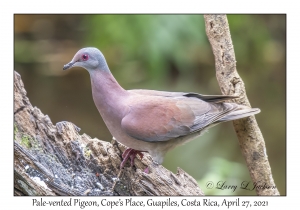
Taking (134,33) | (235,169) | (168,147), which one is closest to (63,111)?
(134,33)

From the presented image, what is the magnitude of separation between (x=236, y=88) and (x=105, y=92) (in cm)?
112

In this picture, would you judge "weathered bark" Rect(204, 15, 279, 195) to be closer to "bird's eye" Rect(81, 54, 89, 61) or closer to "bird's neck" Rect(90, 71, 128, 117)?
"bird's neck" Rect(90, 71, 128, 117)

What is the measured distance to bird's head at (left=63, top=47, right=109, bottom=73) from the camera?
3.58m

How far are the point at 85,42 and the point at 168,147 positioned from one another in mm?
4880

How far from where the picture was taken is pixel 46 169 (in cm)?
357

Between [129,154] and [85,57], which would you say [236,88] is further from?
[85,57]

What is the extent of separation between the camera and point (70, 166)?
12.3 feet

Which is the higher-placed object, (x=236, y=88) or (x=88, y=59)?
(x=88, y=59)

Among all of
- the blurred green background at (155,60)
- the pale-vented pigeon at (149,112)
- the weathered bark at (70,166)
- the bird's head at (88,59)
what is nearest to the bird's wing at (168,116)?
the pale-vented pigeon at (149,112)

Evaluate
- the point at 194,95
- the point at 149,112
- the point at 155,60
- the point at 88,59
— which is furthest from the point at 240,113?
the point at 155,60

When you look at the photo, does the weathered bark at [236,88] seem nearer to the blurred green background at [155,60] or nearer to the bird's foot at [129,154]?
the bird's foot at [129,154]

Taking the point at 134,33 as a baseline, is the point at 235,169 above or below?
below

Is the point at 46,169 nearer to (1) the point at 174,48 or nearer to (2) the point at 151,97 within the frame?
(2) the point at 151,97

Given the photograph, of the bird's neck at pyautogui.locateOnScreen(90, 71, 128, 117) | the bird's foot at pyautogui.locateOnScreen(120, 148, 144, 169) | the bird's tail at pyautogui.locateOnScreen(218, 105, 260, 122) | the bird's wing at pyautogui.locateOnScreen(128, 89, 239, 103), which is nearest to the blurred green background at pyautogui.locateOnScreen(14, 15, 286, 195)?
the bird's wing at pyautogui.locateOnScreen(128, 89, 239, 103)
